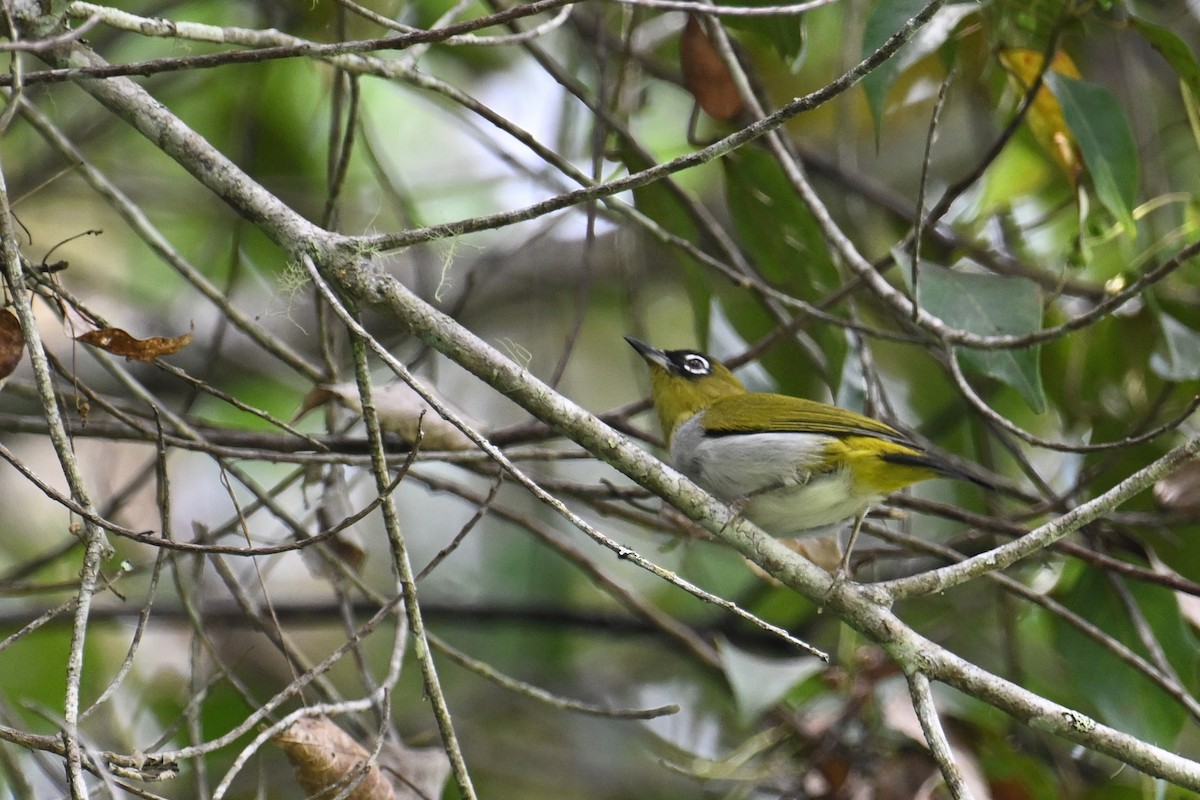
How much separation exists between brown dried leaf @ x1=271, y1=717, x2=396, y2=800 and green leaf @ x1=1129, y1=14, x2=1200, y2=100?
3.12m

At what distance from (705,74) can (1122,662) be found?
2.38 meters

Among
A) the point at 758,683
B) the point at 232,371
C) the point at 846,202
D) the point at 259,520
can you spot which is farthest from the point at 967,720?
the point at 259,520

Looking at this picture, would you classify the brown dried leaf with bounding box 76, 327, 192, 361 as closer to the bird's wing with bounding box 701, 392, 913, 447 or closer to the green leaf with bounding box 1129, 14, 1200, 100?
the bird's wing with bounding box 701, 392, 913, 447

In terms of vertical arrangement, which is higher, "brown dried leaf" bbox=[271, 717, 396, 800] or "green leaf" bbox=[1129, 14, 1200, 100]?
"green leaf" bbox=[1129, 14, 1200, 100]

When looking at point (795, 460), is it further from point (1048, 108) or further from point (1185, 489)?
point (1048, 108)

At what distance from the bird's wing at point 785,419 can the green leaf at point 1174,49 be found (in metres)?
1.43

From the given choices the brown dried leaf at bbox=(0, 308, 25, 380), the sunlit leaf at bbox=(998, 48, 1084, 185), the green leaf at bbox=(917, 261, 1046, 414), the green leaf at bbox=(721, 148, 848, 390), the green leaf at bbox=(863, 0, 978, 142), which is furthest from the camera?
the green leaf at bbox=(721, 148, 848, 390)

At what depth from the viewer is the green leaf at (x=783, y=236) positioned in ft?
A: 13.2

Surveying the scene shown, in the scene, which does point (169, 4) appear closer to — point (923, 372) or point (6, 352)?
point (6, 352)

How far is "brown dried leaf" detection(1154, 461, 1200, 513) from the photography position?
13.0 ft

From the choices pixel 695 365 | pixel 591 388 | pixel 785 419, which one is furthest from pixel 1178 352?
pixel 591 388

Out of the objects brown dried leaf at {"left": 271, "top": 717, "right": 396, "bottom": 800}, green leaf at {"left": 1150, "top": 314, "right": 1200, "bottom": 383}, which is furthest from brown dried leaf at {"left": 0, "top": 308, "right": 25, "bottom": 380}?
green leaf at {"left": 1150, "top": 314, "right": 1200, "bottom": 383}

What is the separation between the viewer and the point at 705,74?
3.90 meters

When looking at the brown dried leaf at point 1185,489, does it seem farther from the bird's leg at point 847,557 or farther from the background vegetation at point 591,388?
the bird's leg at point 847,557
